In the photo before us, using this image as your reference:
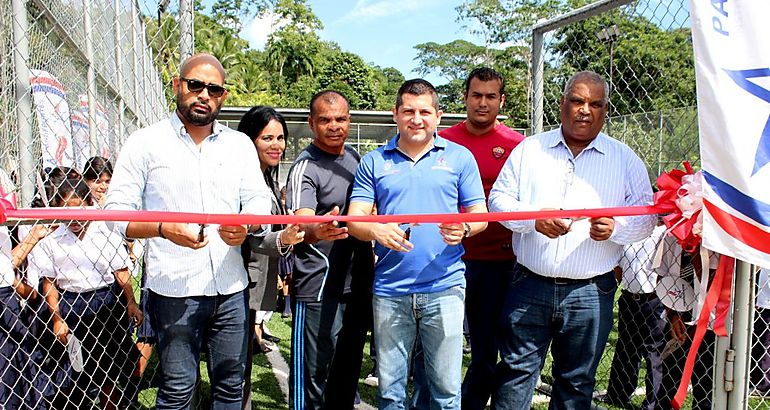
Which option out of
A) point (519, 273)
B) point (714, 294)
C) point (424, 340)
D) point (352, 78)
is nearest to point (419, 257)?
point (424, 340)

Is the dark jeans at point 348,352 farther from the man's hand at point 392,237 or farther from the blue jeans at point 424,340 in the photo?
the man's hand at point 392,237

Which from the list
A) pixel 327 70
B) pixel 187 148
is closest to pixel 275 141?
pixel 187 148

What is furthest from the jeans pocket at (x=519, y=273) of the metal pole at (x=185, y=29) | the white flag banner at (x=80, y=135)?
the white flag banner at (x=80, y=135)

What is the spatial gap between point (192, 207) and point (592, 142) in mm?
1988

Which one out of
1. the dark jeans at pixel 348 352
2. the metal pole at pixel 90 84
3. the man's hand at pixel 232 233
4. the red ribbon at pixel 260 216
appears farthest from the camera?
the metal pole at pixel 90 84

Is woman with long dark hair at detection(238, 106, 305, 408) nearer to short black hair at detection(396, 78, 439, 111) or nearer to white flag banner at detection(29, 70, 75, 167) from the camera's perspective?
short black hair at detection(396, 78, 439, 111)

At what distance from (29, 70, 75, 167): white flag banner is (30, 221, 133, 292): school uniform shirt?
48 centimetres

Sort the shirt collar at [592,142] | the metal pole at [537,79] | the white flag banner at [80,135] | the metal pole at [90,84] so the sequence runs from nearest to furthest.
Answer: the shirt collar at [592,142] → the metal pole at [537,79] → the metal pole at [90,84] → the white flag banner at [80,135]

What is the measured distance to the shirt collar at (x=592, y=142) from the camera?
3.07m

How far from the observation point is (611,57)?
387cm

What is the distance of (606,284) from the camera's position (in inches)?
120

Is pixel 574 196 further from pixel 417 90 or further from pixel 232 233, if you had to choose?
pixel 232 233

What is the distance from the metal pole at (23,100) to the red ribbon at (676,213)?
314 centimetres

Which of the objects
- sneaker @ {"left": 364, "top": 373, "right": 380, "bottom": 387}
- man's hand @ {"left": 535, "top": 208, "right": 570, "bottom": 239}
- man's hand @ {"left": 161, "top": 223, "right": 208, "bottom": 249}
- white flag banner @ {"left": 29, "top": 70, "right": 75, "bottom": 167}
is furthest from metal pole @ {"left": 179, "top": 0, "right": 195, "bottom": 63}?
sneaker @ {"left": 364, "top": 373, "right": 380, "bottom": 387}
